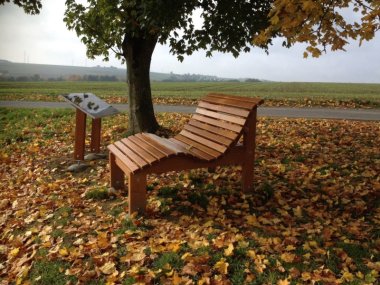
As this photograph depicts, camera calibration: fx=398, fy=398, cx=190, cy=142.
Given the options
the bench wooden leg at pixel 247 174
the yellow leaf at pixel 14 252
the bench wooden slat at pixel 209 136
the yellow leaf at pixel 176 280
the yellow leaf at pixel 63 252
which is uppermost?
the bench wooden slat at pixel 209 136

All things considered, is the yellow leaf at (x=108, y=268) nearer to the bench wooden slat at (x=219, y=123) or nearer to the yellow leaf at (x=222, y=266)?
the yellow leaf at (x=222, y=266)

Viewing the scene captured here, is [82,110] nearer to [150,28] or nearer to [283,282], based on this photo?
[150,28]

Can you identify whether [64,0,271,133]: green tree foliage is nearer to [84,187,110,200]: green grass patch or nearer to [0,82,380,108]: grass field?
[84,187,110,200]: green grass patch

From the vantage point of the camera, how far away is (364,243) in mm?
3904

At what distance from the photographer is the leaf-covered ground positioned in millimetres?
3486

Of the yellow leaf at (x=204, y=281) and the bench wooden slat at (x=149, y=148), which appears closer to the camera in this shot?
the yellow leaf at (x=204, y=281)

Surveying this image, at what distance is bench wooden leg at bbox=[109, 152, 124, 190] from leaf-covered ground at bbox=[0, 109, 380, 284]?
0.15m

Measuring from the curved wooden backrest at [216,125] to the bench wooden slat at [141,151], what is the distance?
1.90 feet

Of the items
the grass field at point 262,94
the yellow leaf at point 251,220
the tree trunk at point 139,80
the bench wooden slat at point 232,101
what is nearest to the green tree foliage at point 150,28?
the tree trunk at point 139,80

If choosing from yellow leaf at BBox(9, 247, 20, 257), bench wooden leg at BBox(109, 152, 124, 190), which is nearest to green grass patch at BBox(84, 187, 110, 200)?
bench wooden leg at BBox(109, 152, 124, 190)

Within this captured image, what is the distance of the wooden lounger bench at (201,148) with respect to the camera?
4465mm

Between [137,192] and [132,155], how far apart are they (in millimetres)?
464

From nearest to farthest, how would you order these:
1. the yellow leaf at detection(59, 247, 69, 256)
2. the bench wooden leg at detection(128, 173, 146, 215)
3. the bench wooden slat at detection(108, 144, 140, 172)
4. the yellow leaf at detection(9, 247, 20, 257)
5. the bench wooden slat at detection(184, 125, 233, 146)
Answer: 1. the yellow leaf at detection(59, 247, 69, 256)
2. the yellow leaf at detection(9, 247, 20, 257)
3. the bench wooden slat at detection(108, 144, 140, 172)
4. the bench wooden leg at detection(128, 173, 146, 215)
5. the bench wooden slat at detection(184, 125, 233, 146)

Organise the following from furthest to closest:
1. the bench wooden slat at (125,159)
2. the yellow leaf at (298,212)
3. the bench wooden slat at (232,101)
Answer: the bench wooden slat at (232,101)
the yellow leaf at (298,212)
the bench wooden slat at (125,159)
